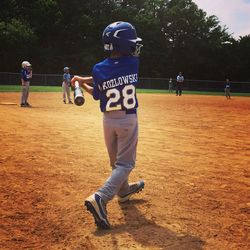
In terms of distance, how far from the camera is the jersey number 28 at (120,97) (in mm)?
4340

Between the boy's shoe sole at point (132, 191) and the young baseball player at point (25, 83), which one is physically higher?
the young baseball player at point (25, 83)

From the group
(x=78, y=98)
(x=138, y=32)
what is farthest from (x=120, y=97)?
(x=138, y=32)

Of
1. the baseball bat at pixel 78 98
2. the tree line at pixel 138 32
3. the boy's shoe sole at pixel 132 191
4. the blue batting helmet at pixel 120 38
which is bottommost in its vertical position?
the boy's shoe sole at pixel 132 191

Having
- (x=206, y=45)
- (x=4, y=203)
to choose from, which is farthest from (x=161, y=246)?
(x=206, y=45)

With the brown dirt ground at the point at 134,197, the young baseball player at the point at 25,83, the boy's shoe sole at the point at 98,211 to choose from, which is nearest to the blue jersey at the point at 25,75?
the young baseball player at the point at 25,83

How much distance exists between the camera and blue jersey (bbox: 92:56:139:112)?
4.36 m

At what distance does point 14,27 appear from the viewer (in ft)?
167

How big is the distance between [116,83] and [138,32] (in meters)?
60.4

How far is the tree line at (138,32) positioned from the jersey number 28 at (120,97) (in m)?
48.7

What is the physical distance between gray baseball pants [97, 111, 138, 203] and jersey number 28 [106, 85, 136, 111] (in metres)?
0.08

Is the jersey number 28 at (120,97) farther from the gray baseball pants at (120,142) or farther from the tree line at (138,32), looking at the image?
the tree line at (138,32)

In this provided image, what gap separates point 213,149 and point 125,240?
512cm

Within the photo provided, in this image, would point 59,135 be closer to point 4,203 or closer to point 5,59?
point 4,203

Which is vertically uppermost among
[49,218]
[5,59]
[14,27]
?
[14,27]
